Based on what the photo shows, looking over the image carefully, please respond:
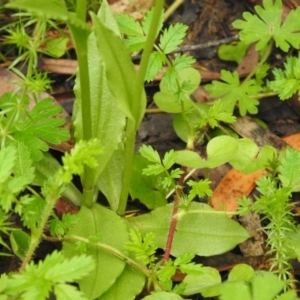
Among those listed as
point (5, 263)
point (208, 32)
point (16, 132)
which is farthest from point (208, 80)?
point (5, 263)

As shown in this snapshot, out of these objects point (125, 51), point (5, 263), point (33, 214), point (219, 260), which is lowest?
point (219, 260)

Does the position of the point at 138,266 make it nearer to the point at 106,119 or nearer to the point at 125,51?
the point at 106,119

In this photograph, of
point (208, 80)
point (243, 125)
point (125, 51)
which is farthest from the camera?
point (208, 80)

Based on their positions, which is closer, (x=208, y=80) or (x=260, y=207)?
(x=260, y=207)

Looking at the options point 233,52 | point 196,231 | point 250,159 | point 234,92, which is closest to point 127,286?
point 196,231

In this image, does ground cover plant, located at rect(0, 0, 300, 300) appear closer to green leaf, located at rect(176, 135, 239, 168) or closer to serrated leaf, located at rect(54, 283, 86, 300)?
green leaf, located at rect(176, 135, 239, 168)
